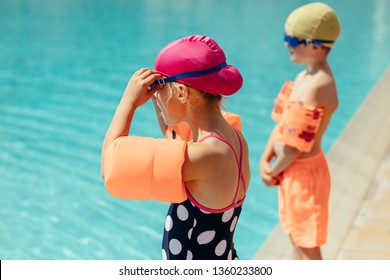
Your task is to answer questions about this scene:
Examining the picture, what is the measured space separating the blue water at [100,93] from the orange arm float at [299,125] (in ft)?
6.38

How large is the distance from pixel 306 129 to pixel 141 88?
4.58 feet

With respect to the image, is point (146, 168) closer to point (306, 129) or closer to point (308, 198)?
point (306, 129)

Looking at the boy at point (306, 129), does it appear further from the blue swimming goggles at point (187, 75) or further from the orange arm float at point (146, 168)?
the orange arm float at point (146, 168)

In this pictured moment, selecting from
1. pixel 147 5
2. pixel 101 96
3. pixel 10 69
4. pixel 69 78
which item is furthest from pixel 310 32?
pixel 147 5

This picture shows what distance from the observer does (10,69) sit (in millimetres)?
10016

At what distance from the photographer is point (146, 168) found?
76.2 inches

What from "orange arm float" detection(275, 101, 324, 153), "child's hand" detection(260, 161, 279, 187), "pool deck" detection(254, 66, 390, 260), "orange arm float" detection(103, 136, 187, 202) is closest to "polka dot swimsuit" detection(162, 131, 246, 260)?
"orange arm float" detection(103, 136, 187, 202)

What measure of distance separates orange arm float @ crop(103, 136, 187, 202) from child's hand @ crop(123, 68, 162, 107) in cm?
15

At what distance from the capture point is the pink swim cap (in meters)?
2.01

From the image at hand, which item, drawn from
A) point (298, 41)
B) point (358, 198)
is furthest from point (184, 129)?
point (358, 198)

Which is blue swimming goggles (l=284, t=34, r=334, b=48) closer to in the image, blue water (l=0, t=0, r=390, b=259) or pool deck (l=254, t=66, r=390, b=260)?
pool deck (l=254, t=66, r=390, b=260)
